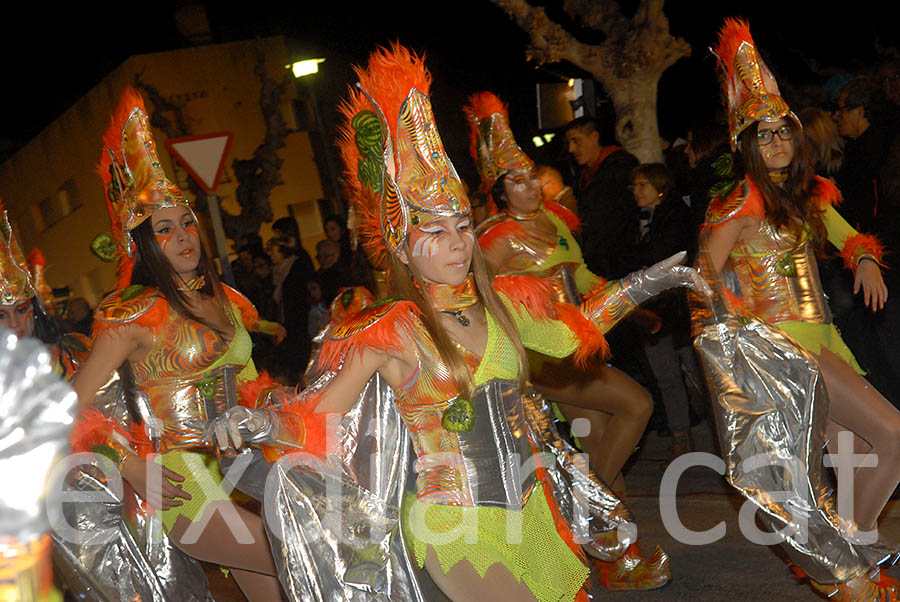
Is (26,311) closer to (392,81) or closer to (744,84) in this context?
(392,81)

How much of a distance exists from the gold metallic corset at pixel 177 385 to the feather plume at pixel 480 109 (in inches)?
90.3

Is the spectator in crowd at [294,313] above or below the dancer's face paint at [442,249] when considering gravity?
below

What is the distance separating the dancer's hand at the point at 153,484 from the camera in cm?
371

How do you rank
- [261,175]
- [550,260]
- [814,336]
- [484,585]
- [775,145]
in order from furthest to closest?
[261,175] < [550,260] < [775,145] < [814,336] < [484,585]

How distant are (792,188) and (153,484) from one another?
9.39 feet

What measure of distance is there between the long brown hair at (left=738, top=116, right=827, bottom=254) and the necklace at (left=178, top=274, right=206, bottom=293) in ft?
7.72

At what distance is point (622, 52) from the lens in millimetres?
9023

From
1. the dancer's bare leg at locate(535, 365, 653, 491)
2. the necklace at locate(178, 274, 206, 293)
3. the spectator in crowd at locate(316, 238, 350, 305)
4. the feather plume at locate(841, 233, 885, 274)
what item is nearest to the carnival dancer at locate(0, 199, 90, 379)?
the necklace at locate(178, 274, 206, 293)

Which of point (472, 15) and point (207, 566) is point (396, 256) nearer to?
point (207, 566)

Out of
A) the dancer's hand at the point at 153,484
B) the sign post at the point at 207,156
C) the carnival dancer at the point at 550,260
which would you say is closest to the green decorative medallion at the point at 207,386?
the dancer's hand at the point at 153,484

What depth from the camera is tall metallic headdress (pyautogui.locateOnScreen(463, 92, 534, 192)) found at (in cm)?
545

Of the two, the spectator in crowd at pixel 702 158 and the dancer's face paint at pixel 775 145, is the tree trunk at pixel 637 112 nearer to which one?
the spectator in crowd at pixel 702 158

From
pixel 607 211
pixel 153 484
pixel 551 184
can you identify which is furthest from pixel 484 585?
pixel 607 211

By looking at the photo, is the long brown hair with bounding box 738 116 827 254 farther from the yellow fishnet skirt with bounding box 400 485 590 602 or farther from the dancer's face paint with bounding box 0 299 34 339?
the dancer's face paint with bounding box 0 299 34 339
